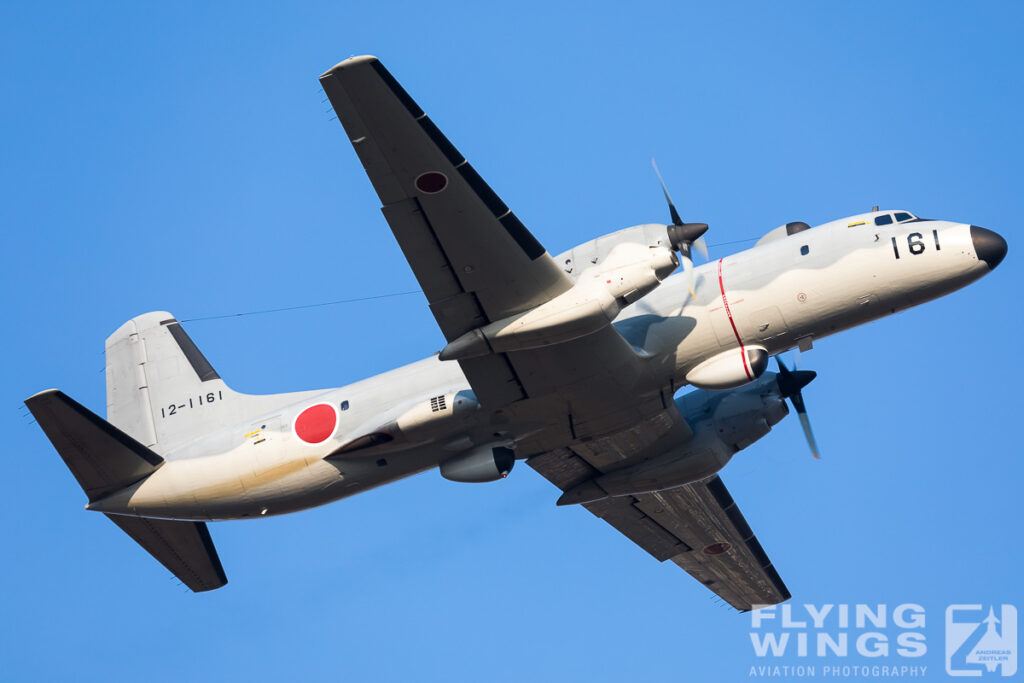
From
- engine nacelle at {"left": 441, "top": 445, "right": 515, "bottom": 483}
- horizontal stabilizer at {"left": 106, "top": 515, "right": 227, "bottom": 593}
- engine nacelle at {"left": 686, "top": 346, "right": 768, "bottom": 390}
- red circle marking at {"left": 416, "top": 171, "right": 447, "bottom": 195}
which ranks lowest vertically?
horizontal stabilizer at {"left": 106, "top": 515, "right": 227, "bottom": 593}

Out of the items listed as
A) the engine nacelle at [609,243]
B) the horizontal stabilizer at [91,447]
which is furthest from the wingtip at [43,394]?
the engine nacelle at [609,243]

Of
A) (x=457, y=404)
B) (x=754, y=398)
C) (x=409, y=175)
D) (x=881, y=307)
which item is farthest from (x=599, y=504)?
(x=409, y=175)

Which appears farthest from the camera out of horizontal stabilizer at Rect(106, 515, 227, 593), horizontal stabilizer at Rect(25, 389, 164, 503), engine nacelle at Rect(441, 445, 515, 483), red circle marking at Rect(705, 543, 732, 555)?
red circle marking at Rect(705, 543, 732, 555)

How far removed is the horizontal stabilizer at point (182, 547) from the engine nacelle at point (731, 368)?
1100 cm

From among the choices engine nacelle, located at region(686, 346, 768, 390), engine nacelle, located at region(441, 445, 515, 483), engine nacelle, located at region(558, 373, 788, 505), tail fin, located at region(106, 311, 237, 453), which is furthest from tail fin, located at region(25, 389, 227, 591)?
engine nacelle, located at region(686, 346, 768, 390)

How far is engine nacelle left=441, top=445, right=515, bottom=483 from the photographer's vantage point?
22.2 meters

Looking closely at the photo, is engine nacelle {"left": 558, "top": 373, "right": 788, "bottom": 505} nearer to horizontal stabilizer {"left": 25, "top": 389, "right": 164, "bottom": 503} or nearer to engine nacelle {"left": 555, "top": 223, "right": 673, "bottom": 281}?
engine nacelle {"left": 555, "top": 223, "right": 673, "bottom": 281}

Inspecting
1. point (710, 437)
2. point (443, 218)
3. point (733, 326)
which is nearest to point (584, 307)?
point (443, 218)

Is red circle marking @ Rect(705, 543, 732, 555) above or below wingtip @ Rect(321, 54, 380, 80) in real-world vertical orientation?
below

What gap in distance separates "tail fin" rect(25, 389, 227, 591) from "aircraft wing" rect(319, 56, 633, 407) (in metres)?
7.18

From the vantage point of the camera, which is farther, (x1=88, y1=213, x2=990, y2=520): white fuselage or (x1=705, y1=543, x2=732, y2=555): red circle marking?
(x1=705, y1=543, x2=732, y2=555): red circle marking

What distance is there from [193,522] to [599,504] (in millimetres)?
9033

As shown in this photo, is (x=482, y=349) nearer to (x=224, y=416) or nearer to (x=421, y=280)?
(x=421, y=280)

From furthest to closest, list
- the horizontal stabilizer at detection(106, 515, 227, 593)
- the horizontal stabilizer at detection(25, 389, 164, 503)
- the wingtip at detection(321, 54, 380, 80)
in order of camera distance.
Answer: the horizontal stabilizer at detection(106, 515, 227, 593) < the horizontal stabilizer at detection(25, 389, 164, 503) < the wingtip at detection(321, 54, 380, 80)
